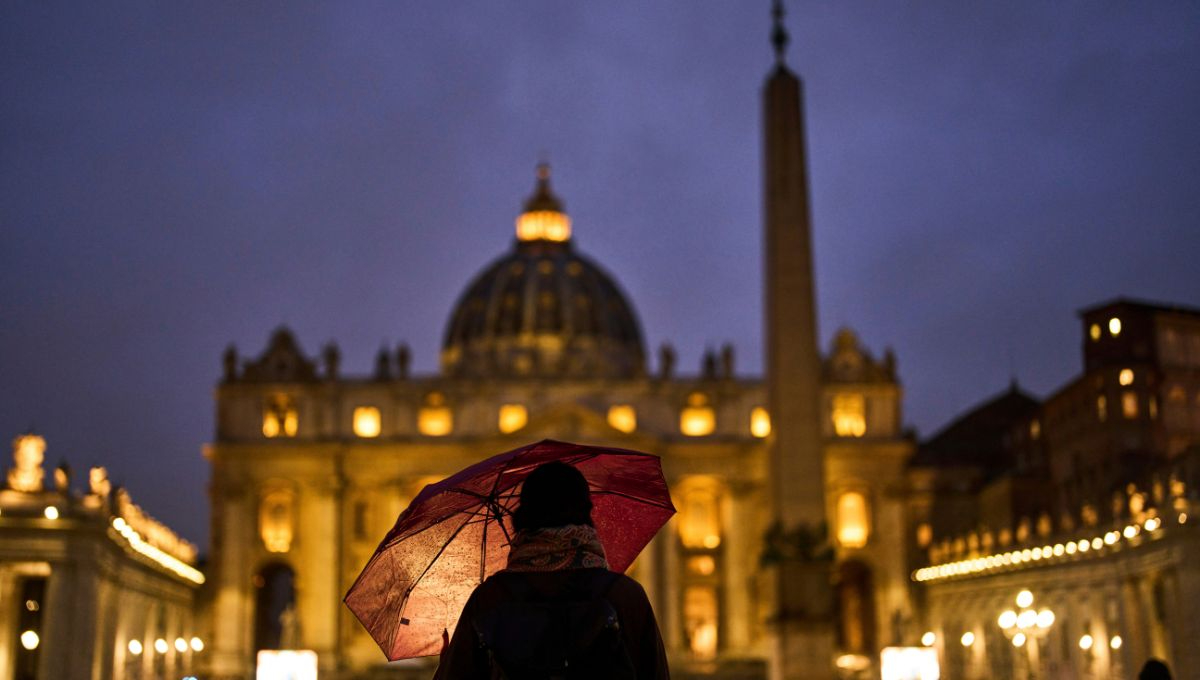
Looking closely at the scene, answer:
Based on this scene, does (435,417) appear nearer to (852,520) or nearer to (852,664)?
(852,520)

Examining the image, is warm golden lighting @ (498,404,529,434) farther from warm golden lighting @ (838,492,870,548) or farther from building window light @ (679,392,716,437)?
warm golden lighting @ (838,492,870,548)

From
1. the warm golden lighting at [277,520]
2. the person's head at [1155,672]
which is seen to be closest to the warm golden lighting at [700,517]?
the warm golden lighting at [277,520]

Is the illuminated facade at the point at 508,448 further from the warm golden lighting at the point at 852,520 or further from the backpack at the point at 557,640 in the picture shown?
the backpack at the point at 557,640

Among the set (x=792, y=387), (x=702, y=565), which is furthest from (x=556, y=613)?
(x=702, y=565)

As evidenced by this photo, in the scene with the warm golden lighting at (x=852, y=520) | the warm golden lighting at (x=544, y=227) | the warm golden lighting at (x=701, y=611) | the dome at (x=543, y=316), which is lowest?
the warm golden lighting at (x=701, y=611)

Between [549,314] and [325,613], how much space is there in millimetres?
33702

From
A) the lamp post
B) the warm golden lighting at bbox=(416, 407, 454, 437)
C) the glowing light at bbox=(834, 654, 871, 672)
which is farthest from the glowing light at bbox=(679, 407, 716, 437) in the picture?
the lamp post

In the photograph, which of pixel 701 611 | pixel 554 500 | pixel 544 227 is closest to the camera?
pixel 554 500

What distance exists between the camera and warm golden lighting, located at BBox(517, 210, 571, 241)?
125 meters

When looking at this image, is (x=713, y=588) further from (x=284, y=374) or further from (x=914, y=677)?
(x=914, y=677)

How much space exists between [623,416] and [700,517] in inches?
288

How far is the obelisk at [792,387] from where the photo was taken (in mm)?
38938

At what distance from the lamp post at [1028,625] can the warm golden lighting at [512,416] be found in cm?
3525

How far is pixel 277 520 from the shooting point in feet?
286
